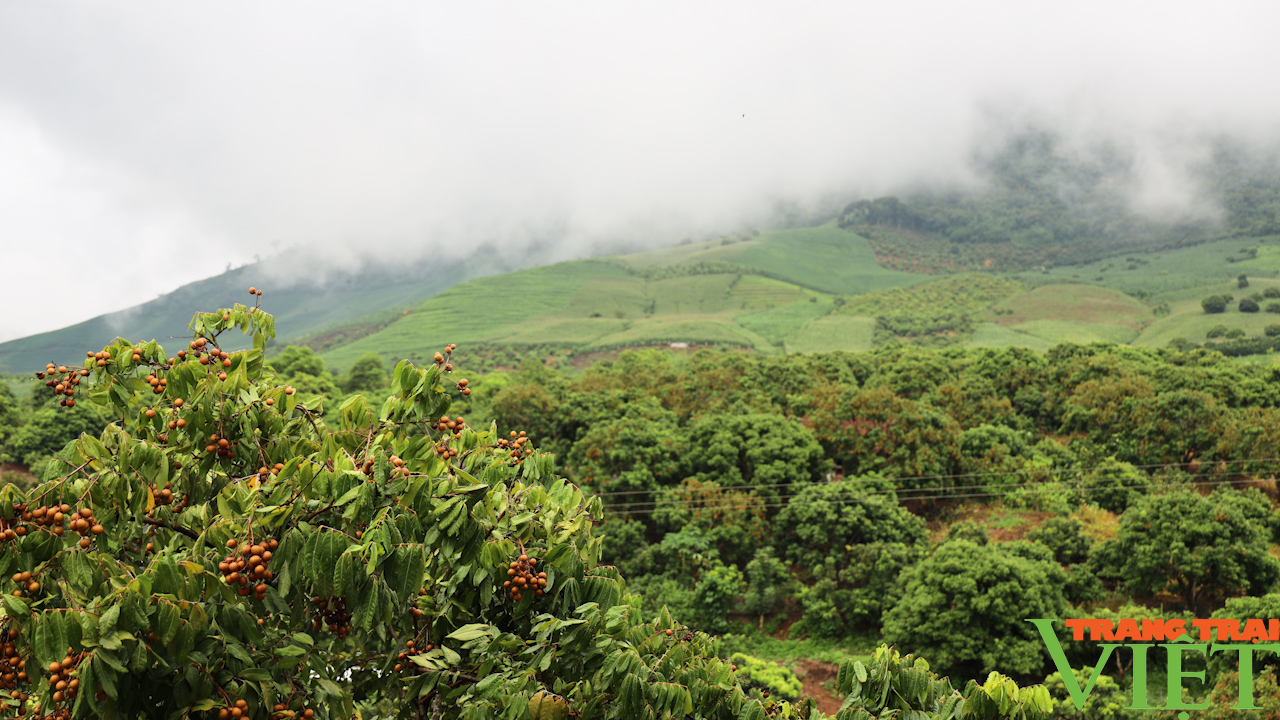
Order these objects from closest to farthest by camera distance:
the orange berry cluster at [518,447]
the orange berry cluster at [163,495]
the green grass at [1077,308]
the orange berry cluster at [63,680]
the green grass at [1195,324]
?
the orange berry cluster at [63,680] → the orange berry cluster at [163,495] → the orange berry cluster at [518,447] → the green grass at [1195,324] → the green grass at [1077,308]

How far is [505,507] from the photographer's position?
11.4 ft

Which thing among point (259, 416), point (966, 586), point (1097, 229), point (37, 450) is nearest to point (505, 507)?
point (259, 416)

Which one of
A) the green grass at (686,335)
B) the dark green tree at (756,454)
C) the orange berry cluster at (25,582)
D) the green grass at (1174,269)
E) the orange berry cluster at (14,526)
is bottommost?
the green grass at (1174,269)

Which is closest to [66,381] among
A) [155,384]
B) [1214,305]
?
[155,384]

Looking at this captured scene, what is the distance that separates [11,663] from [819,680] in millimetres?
15762

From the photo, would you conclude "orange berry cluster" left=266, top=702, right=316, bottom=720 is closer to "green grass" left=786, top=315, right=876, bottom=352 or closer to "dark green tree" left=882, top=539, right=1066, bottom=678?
"dark green tree" left=882, top=539, right=1066, bottom=678

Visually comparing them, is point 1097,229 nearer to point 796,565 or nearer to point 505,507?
point 796,565

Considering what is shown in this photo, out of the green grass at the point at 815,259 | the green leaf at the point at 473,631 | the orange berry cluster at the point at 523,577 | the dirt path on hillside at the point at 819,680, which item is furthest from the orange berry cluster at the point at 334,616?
the green grass at the point at 815,259

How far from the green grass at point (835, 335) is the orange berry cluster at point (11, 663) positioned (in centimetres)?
7380

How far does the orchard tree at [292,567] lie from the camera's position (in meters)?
2.66

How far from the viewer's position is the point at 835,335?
8338 centimetres

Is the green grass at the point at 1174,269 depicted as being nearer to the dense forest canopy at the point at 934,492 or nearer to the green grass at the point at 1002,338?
the green grass at the point at 1002,338

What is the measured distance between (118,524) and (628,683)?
93.9 inches

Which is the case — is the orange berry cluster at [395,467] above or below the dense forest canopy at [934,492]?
above
